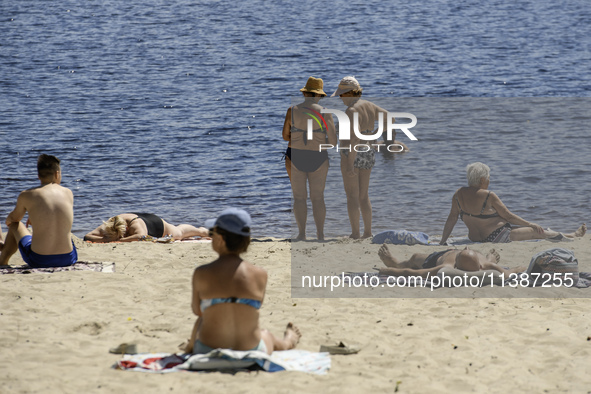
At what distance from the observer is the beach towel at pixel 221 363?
4.34 meters

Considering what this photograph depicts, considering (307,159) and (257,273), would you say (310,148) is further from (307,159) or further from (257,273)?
(257,273)

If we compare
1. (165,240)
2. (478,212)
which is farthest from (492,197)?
(165,240)

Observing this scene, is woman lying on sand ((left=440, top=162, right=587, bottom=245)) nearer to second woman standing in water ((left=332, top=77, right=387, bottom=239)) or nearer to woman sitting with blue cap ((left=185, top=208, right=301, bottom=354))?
second woman standing in water ((left=332, top=77, right=387, bottom=239))

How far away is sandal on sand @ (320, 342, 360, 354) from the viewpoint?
15.9 ft

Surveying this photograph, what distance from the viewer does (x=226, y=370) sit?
4.33m

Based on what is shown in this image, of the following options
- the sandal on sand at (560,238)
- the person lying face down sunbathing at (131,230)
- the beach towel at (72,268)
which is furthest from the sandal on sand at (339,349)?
the person lying face down sunbathing at (131,230)

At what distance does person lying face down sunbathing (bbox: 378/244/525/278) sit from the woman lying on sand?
0.64 m

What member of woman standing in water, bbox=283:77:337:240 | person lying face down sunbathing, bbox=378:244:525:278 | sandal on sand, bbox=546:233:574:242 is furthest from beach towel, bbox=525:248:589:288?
woman standing in water, bbox=283:77:337:240

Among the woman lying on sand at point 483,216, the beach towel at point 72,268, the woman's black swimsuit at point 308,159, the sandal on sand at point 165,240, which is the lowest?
the sandal on sand at point 165,240

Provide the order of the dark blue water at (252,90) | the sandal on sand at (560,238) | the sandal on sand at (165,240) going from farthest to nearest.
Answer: the sandal on sand at (165,240)
the dark blue water at (252,90)
the sandal on sand at (560,238)

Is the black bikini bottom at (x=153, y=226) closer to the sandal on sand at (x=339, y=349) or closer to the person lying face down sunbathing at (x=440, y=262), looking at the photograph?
the person lying face down sunbathing at (x=440, y=262)

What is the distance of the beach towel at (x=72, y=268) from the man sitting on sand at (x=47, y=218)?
0.08 metres

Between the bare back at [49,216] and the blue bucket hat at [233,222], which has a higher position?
the blue bucket hat at [233,222]

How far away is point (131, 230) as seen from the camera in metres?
8.91
